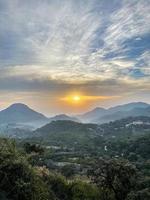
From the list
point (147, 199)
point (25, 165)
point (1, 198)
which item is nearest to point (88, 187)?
point (147, 199)

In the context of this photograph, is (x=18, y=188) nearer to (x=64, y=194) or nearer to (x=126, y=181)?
(x=64, y=194)

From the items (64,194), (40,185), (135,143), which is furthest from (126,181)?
(135,143)

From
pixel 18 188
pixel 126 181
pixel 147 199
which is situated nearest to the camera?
pixel 18 188

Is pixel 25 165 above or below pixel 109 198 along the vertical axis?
above

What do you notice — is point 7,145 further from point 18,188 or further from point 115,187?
point 115,187

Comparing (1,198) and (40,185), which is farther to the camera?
(40,185)

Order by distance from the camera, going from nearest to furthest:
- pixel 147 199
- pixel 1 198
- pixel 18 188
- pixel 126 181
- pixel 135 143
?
1. pixel 1 198
2. pixel 18 188
3. pixel 147 199
4. pixel 126 181
5. pixel 135 143
